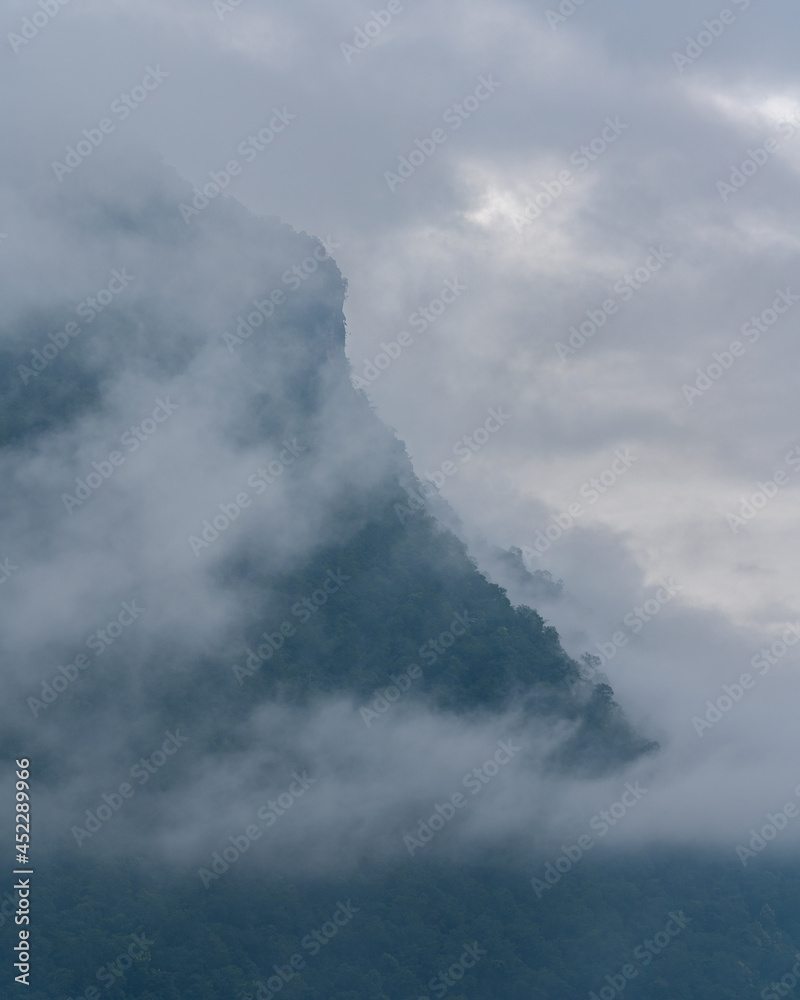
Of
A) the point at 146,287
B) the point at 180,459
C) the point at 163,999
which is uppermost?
the point at 146,287

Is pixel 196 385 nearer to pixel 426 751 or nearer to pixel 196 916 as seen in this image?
pixel 426 751

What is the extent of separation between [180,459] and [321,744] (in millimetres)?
25048

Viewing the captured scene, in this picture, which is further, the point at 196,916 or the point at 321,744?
the point at 321,744

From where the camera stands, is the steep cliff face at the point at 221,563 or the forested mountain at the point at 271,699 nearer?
the forested mountain at the point at 271,699

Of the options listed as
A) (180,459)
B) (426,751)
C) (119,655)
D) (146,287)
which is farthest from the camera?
(146,287)

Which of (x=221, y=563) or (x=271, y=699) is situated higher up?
(x=221, y=563)

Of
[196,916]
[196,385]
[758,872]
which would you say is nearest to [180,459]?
[196,385]

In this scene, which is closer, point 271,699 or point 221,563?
point 271,699

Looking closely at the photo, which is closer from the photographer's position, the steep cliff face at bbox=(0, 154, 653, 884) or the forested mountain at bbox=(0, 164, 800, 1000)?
the forested mountain at bbox=(0, 164, 800, 1000)

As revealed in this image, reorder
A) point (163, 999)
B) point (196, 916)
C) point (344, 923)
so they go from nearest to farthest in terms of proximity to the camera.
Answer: point (163, 999)
point (196, 916)
point (344, 923)

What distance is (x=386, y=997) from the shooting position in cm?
6366

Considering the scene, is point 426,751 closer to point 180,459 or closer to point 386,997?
point 386,997

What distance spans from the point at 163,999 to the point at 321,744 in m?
23.0

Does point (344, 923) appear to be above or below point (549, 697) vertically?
below
